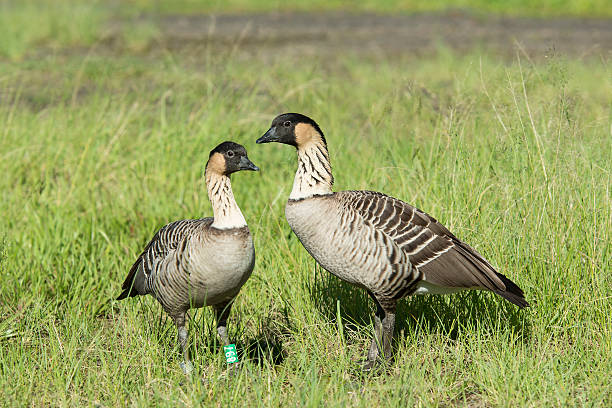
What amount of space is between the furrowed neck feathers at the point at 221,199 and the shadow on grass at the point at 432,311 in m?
1.10

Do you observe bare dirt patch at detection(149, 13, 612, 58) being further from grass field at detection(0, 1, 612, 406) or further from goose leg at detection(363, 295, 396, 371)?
goose leg at detection(363, 295, 396, 371)

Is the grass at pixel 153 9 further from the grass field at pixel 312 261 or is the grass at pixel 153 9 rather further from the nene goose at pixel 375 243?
the nene goose at pixel 375 243

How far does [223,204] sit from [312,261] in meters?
1.50

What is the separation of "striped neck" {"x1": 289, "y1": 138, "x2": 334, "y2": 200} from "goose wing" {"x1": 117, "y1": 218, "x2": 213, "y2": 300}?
69cm

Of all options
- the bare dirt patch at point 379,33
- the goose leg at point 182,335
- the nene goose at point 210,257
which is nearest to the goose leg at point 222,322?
the nene goose at point 210,257

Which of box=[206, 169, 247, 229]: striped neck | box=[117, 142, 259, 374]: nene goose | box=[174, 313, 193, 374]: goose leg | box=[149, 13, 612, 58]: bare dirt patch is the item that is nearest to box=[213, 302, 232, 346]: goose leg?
box=[117, 142, 259, 374]: nene goose

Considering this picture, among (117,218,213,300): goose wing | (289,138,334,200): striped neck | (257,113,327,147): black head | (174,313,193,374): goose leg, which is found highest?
(257,113,327,147): black head

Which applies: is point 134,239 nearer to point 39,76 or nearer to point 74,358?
point 74,358

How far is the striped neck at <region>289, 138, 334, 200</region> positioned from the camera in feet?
16.5

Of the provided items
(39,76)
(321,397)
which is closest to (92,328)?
(321,397)

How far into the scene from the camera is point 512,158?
599cm

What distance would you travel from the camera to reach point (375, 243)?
483 cm

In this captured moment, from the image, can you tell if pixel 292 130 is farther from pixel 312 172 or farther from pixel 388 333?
pixel 388 333

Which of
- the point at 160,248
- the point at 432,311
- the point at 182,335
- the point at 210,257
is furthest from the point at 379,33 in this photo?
the point at 210,257
